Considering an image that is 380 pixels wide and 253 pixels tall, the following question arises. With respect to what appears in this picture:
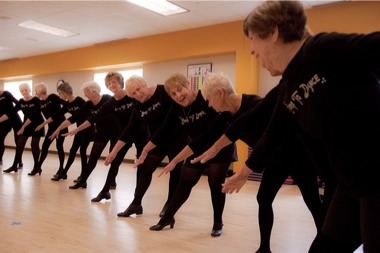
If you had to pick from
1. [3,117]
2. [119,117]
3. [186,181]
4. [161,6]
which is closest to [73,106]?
[119,117]

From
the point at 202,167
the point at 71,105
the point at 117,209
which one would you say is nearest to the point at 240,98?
the point at 202,167

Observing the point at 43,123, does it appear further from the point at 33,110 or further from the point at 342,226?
the point at 342,226

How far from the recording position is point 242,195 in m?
4.71

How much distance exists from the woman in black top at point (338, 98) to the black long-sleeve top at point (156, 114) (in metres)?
2.20

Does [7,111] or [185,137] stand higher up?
[7,111]

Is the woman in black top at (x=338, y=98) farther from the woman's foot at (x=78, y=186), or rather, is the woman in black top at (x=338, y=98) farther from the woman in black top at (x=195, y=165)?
the woman's foot at (x=78, y=186)

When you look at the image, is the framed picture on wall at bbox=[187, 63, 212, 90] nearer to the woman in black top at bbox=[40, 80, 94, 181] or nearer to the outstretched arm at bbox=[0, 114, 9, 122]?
the woman in black top at bbox=[40, 80, 94, 181]

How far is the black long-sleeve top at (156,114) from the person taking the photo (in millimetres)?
3357

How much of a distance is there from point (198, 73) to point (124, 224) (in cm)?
503

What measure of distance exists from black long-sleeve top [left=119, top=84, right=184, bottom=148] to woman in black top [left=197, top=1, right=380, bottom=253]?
86.8 inches

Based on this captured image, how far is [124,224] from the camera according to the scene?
3.10 meters

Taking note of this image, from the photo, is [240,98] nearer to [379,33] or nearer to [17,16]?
[379,33]

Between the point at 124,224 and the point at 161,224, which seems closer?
the point at 161,224

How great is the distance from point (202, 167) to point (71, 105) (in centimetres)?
327
